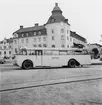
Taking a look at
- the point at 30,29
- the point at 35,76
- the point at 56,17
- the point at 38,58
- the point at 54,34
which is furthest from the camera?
the point at 30,29

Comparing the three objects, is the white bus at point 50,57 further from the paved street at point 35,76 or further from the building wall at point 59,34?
the building wall at point 59,34

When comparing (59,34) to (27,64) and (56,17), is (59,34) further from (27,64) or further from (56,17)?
(27,64)

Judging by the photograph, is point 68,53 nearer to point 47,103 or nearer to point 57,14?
point 47,103

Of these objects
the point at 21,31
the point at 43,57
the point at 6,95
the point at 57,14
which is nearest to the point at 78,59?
the point at 43,57

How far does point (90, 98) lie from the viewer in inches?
211

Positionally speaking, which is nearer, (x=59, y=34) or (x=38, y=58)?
(x=38, y=58)

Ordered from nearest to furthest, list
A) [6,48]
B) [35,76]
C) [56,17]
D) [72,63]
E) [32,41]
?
[35,76] < [72,63] < [56,17] < [32,41] < [6,48]

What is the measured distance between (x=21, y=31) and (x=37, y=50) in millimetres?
49124

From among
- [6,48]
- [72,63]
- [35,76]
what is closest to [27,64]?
[72,63]

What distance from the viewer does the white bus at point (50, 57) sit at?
1691 cm

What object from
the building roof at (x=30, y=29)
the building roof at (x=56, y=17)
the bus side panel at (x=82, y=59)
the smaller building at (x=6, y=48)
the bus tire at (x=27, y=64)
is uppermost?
the building roof at (x=56, y=17)

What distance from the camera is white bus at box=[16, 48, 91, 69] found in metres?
16.9

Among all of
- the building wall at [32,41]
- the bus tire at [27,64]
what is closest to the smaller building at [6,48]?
the building wall at [32,41]

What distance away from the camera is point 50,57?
17.8 metres
